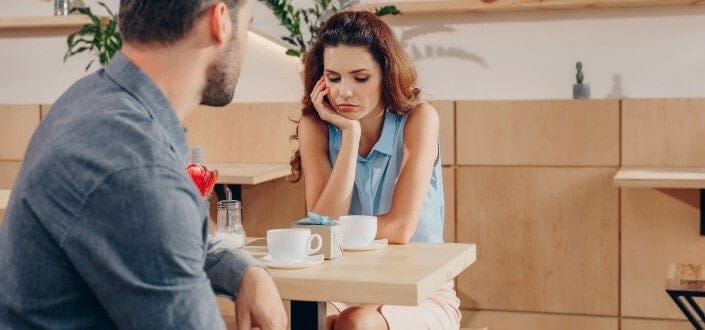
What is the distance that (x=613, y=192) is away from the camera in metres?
3.89

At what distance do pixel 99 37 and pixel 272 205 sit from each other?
114 cm

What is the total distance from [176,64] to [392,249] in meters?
1.07

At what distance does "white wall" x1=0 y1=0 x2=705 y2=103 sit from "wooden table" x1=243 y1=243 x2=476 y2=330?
2.18 m

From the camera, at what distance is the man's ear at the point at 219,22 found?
114 centimetres

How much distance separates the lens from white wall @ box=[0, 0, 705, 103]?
12.7ft

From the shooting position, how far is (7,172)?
484 cm

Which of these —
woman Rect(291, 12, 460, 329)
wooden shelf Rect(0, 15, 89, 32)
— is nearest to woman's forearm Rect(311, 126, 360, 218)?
woman Rect(291, 12, 460, 329)

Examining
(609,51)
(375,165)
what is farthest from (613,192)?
(375,165)

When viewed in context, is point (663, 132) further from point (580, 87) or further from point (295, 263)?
point (295, 263)

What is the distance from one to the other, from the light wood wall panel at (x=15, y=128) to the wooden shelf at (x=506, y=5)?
1.91 meters

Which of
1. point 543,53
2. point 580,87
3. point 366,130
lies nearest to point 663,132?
point 580,87

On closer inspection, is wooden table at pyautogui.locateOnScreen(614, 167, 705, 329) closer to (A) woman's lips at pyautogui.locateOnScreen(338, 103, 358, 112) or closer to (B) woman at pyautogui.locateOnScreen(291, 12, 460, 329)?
(B) woman at pyautogui.locateOnScreen(291, 12, 460, 329)

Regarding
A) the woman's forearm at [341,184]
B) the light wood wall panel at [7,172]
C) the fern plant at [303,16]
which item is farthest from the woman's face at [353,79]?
the light wood wall panel at [7,172]

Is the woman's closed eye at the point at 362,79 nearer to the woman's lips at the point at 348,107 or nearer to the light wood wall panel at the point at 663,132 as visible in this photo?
the woman's lips at the point at 348,107
